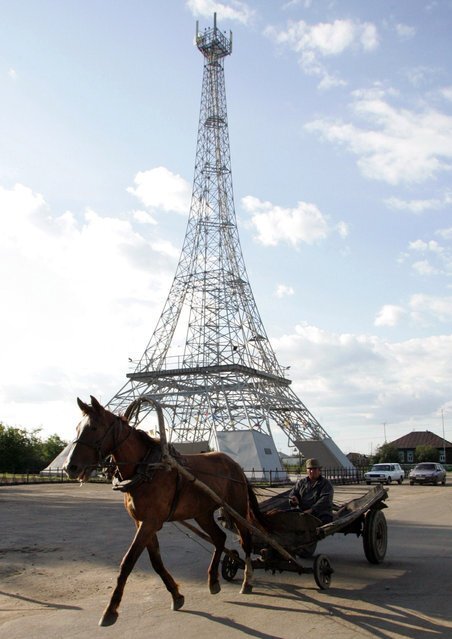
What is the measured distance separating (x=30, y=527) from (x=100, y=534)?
227 cm

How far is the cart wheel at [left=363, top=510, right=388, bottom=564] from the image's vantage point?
972cm

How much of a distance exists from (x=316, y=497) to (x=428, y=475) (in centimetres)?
3222

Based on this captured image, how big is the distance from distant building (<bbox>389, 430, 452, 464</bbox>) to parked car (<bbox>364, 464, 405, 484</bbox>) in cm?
4801

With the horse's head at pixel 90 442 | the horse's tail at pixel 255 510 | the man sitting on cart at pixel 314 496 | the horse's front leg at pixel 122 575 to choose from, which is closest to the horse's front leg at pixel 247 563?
the horse's tail at pixel 255 510

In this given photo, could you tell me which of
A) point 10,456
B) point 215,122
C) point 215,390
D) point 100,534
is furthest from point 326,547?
point 215,122

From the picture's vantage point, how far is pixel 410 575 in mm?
9031

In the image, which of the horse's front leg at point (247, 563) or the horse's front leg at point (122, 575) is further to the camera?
the horse's front leg at point (247, 563)

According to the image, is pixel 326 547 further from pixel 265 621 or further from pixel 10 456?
pixel 10 456

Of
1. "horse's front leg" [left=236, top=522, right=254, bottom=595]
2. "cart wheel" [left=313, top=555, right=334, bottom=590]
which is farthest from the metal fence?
"cart wheel" [left=313, top=555, right=334, bottom=590]

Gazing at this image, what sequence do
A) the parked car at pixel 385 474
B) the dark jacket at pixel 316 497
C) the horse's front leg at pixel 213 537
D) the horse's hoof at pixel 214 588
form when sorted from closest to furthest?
the horse's hoof at pixel 214 588
the horse's front leg at pixel 213 537
the dark jacket at pixel 316 497
the parked car at pixel 385 474

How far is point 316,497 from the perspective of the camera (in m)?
9.46

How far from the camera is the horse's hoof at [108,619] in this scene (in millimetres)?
6324

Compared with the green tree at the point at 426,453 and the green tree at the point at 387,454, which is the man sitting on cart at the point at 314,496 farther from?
the green tree at the point at 426,453

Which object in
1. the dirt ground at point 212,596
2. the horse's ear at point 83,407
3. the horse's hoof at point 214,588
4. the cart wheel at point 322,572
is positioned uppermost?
the horse's ear at point 83,407
